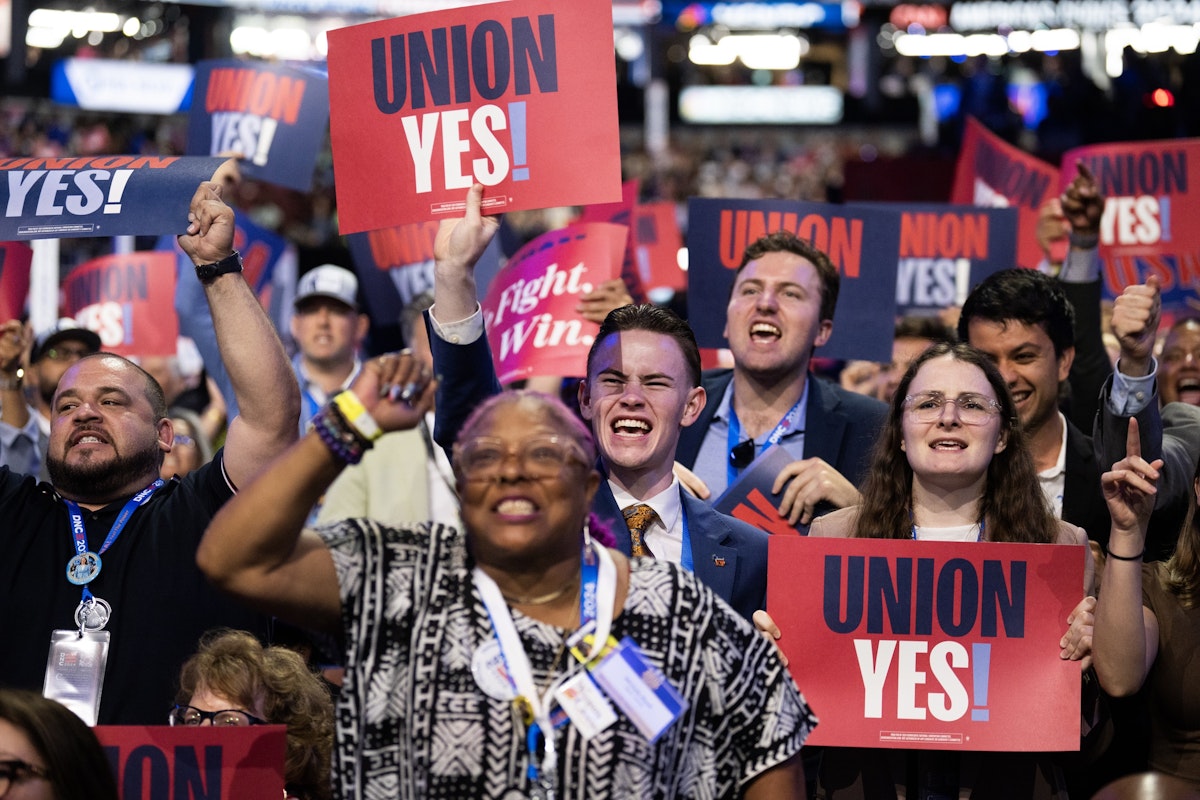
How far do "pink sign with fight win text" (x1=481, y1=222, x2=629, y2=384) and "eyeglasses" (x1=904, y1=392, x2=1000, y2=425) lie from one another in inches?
69.7

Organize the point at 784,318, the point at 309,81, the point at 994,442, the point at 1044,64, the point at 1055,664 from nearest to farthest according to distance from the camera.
Result: the point at 1055,664
the point at 994,442
the point at 784,318
the point at 309,81
the point at 1044,64

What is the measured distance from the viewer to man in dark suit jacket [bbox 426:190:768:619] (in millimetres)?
3713

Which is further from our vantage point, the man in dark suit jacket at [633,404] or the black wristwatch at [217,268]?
the black wristwatch at [217,268]

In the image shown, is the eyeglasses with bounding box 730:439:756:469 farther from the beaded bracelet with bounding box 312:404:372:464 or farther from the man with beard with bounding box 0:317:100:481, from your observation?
the beaded bracelet with bounding box 312:404:372:464

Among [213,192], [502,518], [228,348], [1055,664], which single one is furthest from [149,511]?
[1055,664]

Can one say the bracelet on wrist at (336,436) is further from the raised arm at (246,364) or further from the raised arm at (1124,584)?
the raised arm at (1124,584)

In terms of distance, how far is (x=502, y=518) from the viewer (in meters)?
2.79

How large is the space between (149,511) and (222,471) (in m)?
0.23

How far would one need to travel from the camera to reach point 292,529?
8.93 feet

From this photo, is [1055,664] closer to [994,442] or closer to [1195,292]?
[994,442]

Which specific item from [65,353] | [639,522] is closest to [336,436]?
[639,522]

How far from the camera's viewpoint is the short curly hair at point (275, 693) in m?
A: 3.69

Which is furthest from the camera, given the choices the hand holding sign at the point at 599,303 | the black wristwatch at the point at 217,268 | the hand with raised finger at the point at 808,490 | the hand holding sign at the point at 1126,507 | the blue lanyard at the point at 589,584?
the hand holding sign at the point at 599,303

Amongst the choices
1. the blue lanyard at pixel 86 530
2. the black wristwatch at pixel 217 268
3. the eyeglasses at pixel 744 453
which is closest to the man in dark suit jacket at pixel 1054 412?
the eyeglasses at pixel 744 453
